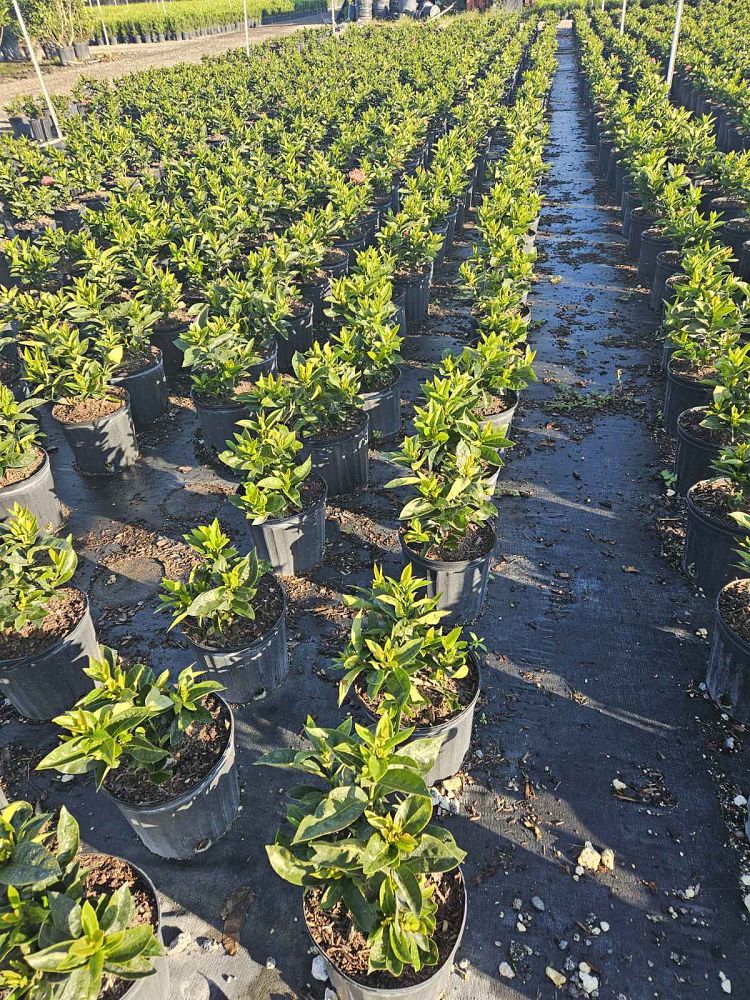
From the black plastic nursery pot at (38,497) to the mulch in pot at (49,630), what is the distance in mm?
1585

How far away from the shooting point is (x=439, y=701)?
4359mm

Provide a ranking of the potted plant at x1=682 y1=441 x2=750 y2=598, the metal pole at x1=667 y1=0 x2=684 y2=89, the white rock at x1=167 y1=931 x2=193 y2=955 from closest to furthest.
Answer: the white rock at x1=167 y1=931 x2=193 y2=955, the potted plant at x1=682 y1=441 x2=750 y2=598, the metal pole at x1=667 y1=0 x2=684 y2=89

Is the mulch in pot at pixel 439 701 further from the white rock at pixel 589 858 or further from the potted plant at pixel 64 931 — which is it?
the potted plant at pixel 64 931

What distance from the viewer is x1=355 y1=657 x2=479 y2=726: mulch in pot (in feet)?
13.9

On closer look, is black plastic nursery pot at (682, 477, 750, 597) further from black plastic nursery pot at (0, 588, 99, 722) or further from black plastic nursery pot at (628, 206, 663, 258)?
black plastic nursery pot at (628, 206, 663, 258)

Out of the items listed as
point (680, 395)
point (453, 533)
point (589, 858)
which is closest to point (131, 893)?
point (589, 858)

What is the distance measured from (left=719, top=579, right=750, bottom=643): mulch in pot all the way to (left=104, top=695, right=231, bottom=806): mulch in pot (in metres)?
3.76

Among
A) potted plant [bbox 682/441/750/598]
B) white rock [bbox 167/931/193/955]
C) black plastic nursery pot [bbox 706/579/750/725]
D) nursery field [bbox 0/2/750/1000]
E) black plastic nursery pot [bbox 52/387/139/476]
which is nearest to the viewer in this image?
nursery field [bbox 0/2/750/1000]

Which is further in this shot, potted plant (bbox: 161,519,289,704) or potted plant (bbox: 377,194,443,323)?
potted plant (bbox: 377,194,443,323)

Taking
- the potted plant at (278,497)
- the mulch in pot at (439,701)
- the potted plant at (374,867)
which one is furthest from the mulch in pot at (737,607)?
the potted plant at (278,497)

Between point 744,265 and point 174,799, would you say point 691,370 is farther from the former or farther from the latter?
point 174,799

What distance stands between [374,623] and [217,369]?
4.49 m

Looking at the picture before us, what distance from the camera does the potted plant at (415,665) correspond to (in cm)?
399

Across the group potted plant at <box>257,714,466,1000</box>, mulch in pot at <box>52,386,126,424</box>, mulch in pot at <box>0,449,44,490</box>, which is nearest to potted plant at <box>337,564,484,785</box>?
potted plant at <box>257,714,466,1000</box>
